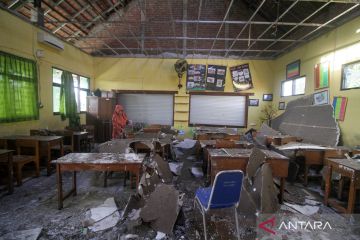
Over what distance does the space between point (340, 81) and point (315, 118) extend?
99 cm

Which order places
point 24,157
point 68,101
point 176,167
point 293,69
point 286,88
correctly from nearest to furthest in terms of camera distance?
point 24,157 < point 176,167 < point 68,101 < point 293,69 < point 286,88

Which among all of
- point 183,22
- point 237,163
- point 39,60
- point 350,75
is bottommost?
point 237,163

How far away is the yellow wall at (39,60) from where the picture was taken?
4359 millimetres

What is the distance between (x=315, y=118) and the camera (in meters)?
5.00

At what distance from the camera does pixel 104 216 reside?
2.60m

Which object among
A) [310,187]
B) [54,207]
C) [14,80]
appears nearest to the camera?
[54,207]

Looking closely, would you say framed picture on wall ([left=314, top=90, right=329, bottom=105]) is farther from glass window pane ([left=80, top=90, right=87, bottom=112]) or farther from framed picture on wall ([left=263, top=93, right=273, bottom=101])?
glass window pane ([left=80, top=90, right=87, bottom=112])

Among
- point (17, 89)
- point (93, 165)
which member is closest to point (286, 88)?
point (93, 165)

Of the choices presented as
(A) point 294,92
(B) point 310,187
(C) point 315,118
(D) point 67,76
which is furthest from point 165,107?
(B) point 310,187

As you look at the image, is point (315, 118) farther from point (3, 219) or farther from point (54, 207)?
point (3, 219)

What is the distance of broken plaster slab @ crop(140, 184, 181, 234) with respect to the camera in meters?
2.34

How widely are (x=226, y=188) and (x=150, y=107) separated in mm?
6918

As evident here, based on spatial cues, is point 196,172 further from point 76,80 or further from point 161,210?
point 76,80

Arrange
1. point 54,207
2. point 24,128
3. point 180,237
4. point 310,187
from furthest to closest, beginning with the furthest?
point 24,128 < point 310,187 < point 54,207 < point 180,237
